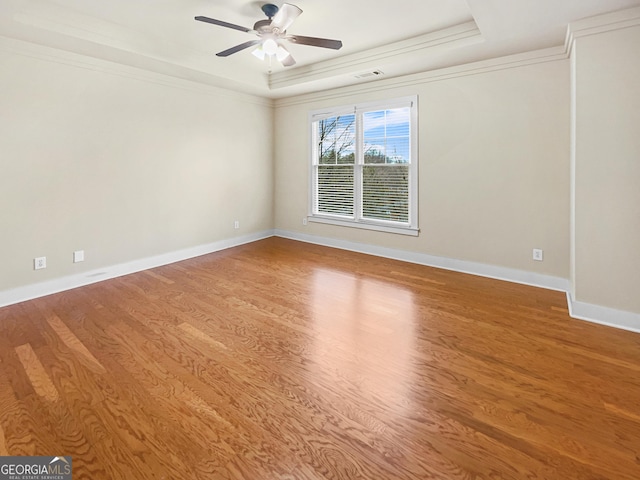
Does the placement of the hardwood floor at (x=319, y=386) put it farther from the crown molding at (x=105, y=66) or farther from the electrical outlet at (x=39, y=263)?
the crown molding at (x=105, y=66)

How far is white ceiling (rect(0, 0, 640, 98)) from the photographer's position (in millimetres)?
2945

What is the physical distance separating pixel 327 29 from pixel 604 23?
2.52m

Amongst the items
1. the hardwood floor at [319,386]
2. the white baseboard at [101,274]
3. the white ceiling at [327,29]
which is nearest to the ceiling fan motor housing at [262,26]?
the white ceiling at [327,29]

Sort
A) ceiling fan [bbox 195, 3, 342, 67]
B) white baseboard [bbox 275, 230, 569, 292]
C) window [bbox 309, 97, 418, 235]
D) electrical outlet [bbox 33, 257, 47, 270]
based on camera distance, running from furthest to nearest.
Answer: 1. window [bbox 309, 97, 418, 235]
2. white baseboard [bbox 275, 230, 569, 292]
3. electrical outlet [bbox 33, 257, 47, 270]
4. ceiling fan [bbox 195, 3, 342, 67]

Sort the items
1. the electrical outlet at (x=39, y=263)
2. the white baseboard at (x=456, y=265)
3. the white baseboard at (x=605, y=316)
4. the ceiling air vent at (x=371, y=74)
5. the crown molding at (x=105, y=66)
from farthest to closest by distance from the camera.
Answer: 1. the ceiling air vent at (x=371, y=74)
2. the white baseboard at (x=456, y=265)
3. the electrical outlet at (x=39, y=263)
4. the crown molding at (x=105, y=66)
5. the white baseboard at (x=605, y=316)

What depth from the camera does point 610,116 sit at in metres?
2.82

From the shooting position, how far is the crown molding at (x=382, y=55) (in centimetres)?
353

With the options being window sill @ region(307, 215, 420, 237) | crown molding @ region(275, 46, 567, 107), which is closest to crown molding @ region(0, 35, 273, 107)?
A: crown molding @ region(275, 46, 567, 107)

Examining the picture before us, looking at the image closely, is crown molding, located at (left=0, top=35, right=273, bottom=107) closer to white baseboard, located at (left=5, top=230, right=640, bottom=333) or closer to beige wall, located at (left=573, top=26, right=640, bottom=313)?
white baseboard, located at (left=5, top=230, right=640, bottom=333)

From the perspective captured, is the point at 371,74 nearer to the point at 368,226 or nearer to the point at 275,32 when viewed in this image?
the point at 275,32

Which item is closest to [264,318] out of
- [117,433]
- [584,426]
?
[117,433]

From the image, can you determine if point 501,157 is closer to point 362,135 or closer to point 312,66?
point 362,135

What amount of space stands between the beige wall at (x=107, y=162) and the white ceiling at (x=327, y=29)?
14.2 inches

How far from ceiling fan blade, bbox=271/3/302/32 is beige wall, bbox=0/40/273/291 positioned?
2285mm
